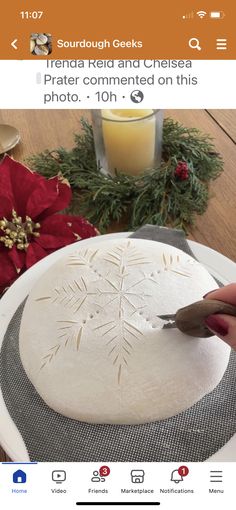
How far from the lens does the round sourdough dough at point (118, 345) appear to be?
0.43 m

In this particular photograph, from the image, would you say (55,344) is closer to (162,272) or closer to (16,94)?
(162,272)

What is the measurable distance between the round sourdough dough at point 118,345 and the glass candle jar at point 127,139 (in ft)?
0.99

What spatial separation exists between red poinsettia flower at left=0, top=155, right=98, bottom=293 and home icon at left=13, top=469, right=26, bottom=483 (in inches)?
9.8

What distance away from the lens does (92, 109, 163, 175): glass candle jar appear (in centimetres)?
74

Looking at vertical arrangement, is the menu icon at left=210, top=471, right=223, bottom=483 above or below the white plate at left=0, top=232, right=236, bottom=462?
below

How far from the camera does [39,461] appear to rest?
425mm

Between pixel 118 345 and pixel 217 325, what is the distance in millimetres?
106

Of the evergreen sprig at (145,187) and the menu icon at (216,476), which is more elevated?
the evergreen sprig at (145,187)

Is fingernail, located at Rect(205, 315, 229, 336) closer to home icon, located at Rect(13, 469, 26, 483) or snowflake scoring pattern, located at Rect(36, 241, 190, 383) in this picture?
snowflake scoring pattern, located at Rect(36, 241, 190, 383)
